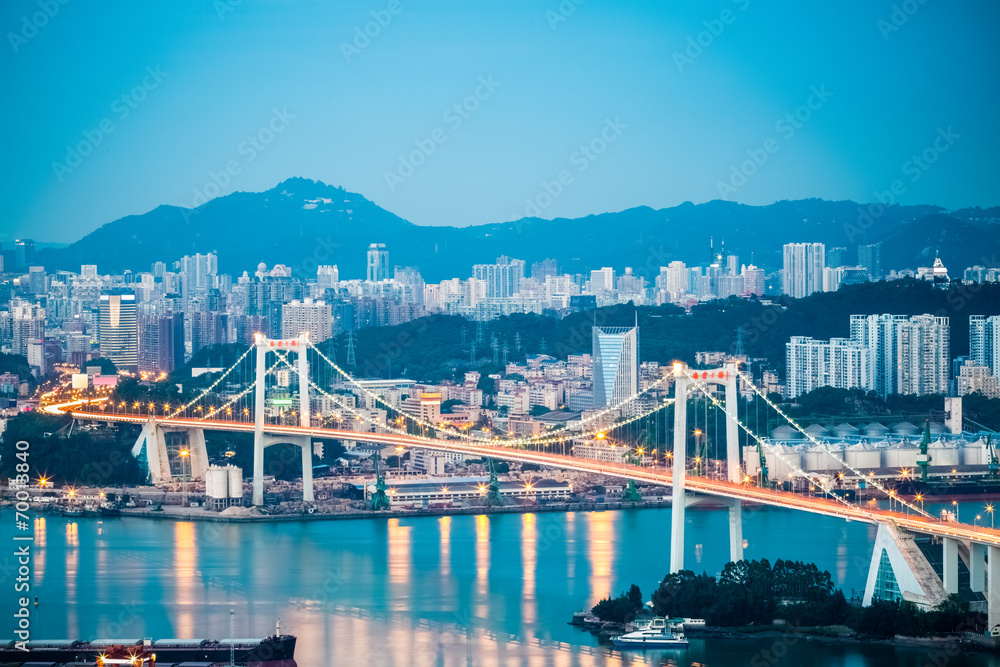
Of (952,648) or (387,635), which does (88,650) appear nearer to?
(387,635)

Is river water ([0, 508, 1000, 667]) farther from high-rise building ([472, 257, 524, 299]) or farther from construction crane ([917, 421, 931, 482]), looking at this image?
high-rise building ([472, 257, 524, 299])

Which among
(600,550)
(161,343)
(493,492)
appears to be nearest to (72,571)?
(600,550)

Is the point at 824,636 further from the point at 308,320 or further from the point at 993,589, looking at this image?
the point at 308,320

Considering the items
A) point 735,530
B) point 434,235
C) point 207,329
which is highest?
point 434,235

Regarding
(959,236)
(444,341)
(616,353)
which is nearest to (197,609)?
(616,353)

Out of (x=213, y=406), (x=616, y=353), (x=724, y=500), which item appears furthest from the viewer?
(x=616, y=353)

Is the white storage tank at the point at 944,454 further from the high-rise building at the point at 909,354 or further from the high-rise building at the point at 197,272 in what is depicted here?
the high-rise building at the point at 197,272
